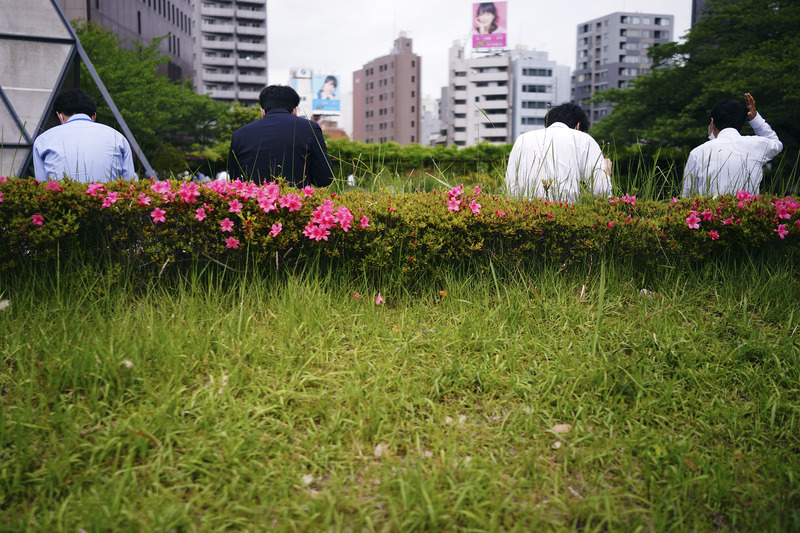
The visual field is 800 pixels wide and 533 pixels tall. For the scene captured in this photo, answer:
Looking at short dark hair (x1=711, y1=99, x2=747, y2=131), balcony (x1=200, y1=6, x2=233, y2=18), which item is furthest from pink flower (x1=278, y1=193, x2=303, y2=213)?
balcony (x1=200, y1=6, x2=233, y2=18)

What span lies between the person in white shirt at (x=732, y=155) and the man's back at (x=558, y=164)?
0.81 m

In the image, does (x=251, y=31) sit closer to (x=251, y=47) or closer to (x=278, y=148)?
(x=251, y=47)

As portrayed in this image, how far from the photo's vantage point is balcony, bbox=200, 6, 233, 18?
71662 millimetres

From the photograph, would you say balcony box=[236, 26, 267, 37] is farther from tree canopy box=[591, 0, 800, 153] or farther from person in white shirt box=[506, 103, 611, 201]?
person in white shirt box=[506, 103, 611, 201]

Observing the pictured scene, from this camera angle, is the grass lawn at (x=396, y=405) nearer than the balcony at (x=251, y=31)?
Yes

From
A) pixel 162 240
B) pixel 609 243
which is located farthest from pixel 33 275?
pixel 609 243

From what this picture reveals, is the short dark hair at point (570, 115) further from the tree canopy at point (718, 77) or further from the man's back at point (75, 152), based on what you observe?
the tree canopy at point (718, 77)

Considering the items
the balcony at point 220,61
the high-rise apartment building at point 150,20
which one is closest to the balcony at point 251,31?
the balcony at point 220,61

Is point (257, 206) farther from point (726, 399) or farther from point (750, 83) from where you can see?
point (750, 83)

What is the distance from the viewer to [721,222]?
12.1ft

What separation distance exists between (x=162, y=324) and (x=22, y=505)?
1138 millimetres

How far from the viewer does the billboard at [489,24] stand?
6950 centimetres

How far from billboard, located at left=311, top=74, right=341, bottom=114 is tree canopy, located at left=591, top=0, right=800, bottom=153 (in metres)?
61.0

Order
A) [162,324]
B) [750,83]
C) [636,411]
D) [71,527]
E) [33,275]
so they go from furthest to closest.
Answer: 1. [750,83]
2. [33,275]
3. [162,324]
4. [636,411]
5. [71,527]
